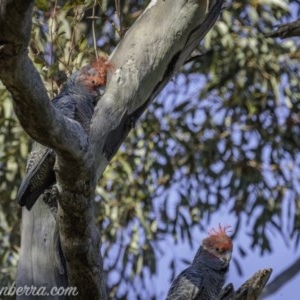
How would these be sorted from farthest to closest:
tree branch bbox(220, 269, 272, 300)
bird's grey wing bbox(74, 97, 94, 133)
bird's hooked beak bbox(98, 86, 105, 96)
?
bird's hooked beak bbox(98, 86, 105, 96) → bird's grey wing bbox(74, 97, 94, 133) → tree branch bbox(220, 269, 272, 300)

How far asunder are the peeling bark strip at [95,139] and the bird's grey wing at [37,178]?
9 centimetres

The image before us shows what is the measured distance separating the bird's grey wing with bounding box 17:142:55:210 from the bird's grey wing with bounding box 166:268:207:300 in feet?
2.58

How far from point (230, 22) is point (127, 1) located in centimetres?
65

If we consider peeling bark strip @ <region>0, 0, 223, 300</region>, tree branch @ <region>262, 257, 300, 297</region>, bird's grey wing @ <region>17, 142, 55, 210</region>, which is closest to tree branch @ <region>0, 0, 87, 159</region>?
peeling bark strip @ <region>0, 0, 223, 300</region>

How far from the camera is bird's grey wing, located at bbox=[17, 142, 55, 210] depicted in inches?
130

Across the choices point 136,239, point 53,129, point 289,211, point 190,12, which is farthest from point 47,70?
point 289,211

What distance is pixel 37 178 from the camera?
332 centimetres

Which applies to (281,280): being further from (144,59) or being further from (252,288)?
(144,59)

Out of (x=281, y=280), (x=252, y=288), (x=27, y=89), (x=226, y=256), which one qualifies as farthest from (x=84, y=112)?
(x=281, y=280)

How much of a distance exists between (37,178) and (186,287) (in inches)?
37.9

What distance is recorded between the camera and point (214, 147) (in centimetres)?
584

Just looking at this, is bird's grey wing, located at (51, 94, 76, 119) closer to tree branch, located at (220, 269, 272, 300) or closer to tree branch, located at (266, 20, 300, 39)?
tree branch, located at (220, 269, 272, 300)

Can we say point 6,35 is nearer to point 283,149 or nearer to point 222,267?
point 222,267

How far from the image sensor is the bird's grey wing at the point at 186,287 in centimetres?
387
